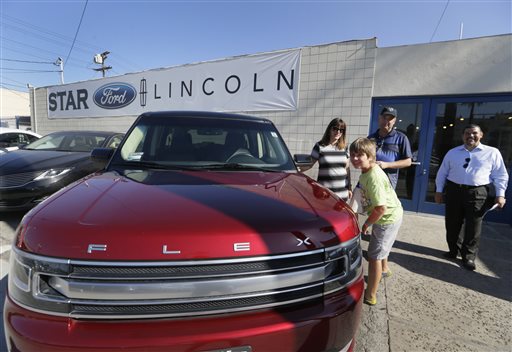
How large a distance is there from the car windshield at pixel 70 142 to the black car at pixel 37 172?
0.02 meters

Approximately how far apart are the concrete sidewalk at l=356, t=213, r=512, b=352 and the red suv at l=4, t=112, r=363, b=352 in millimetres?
1250

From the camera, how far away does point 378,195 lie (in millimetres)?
2541

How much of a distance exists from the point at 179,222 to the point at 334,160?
8.60 ft

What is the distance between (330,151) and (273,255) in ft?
8.26

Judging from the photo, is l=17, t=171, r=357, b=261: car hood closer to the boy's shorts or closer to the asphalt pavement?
the boy's shorts

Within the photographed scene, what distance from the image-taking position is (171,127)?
281 centimetres

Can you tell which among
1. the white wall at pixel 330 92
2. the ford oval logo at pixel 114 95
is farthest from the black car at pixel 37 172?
the ford oval logo at pixel 114 95

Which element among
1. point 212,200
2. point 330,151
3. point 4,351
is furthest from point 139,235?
point 330,151

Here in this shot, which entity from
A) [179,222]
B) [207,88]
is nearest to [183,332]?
[179,222]

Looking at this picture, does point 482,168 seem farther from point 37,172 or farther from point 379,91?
point 37,172

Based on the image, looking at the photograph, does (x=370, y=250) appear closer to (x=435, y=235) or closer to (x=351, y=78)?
(x=435, y=235)

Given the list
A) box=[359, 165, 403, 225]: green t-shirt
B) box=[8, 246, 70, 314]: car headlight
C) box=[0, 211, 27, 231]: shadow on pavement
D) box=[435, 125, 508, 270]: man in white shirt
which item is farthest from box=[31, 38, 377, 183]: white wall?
box=[8, 246, 70, 314]: car headlight

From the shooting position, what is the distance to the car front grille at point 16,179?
4.43m

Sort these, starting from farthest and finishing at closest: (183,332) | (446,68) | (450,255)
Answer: (446,68), (450,255), (183,332)
